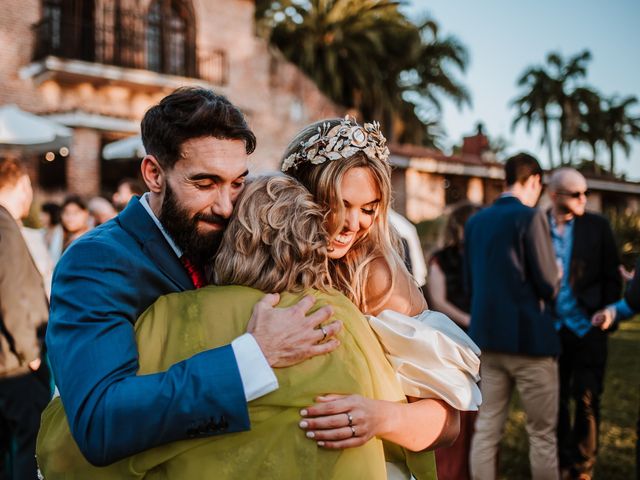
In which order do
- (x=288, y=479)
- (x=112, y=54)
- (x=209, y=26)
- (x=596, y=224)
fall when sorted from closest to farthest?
(x=288, y=479), (x=596, y=224), (x=112, y=54), (x=209, y=26)

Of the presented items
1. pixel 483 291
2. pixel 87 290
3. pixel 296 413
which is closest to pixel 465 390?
pixel 296 413

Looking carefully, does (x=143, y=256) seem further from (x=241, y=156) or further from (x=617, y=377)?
(x=617, y=377)

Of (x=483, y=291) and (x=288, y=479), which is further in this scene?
(x=483, y=291)

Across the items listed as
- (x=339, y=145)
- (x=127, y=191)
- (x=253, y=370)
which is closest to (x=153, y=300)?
(x=253, y=370)

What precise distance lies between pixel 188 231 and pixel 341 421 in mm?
766

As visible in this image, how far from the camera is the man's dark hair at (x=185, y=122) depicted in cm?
197

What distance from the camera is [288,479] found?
5.30 feet

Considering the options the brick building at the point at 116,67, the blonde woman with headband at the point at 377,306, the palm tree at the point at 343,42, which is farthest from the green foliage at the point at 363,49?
the blonde woman with headband at the point at 377,306

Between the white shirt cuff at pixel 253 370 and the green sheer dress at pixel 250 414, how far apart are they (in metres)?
0.03

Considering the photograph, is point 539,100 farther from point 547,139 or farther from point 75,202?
point 75,202

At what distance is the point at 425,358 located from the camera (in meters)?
1.99

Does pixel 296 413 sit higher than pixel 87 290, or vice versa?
pixel 87 290

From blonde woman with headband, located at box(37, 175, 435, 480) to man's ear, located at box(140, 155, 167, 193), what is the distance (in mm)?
308

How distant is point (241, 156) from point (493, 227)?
2.97 m
